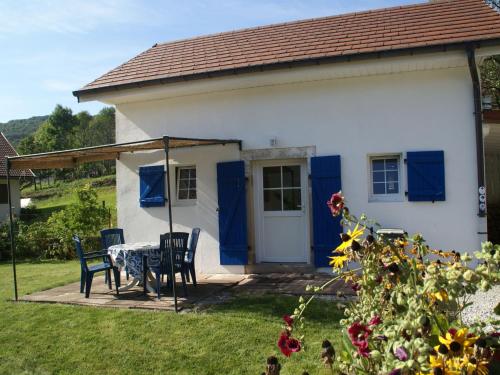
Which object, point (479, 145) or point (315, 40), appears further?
point (315, 40)

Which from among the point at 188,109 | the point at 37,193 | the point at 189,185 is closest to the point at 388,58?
the point at 188,109

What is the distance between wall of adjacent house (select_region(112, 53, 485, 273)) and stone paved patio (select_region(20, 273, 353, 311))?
36.6 inches

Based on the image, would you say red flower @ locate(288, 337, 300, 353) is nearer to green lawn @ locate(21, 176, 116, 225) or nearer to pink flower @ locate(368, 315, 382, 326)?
pink flower @ locate(368, 315, 382, 326)

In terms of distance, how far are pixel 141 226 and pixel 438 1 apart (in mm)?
7297

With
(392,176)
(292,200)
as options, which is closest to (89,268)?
(292,200)

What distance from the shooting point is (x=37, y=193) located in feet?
134

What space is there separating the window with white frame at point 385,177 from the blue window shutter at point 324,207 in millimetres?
631

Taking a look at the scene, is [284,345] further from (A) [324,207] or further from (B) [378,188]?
(B) [378,188]

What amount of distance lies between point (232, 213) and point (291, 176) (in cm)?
126

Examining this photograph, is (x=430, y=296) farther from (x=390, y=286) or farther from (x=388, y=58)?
(x=388, y=58)

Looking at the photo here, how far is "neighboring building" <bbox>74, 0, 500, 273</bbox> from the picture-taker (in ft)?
24.2

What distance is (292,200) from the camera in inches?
334

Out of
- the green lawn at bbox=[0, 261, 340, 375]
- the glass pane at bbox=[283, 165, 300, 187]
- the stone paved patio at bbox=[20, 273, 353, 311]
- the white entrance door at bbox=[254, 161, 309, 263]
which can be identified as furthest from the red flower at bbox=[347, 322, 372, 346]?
the glass pane at bbox=[283, 165, 300, 187]

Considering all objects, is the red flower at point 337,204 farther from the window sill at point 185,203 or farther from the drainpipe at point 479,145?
the window sill at point 185,203
